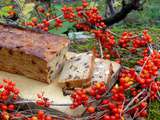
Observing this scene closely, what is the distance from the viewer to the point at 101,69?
2.23m

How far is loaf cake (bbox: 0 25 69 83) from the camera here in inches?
86.1

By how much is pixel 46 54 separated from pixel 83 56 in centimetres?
22

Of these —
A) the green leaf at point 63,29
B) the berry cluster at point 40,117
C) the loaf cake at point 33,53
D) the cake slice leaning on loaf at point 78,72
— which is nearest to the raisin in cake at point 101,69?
the cake slice leaning on loaf at point 78,72

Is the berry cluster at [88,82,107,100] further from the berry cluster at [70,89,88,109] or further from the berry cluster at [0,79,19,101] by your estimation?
the berry cluster at [0,79,19,101]

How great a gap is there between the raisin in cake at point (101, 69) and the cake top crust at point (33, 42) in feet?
0.66

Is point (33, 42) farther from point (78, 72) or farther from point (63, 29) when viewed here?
point (63, 29)

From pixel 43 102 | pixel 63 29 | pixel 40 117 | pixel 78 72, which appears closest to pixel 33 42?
pixel 78 72

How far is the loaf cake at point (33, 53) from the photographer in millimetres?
2188

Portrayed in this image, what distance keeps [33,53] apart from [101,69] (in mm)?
354

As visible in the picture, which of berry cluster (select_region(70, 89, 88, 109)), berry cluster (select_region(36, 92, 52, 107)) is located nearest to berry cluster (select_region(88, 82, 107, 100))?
berry cluster (select_region(70, 89, 88, 109))

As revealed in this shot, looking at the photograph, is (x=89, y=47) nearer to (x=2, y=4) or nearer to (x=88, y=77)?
(x=88, y=77)

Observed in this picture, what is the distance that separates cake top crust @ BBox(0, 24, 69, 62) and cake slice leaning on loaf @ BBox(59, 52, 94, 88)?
0.10m

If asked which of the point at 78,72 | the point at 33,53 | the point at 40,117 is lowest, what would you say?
the point at 40,117

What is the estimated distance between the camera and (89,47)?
268 cm
